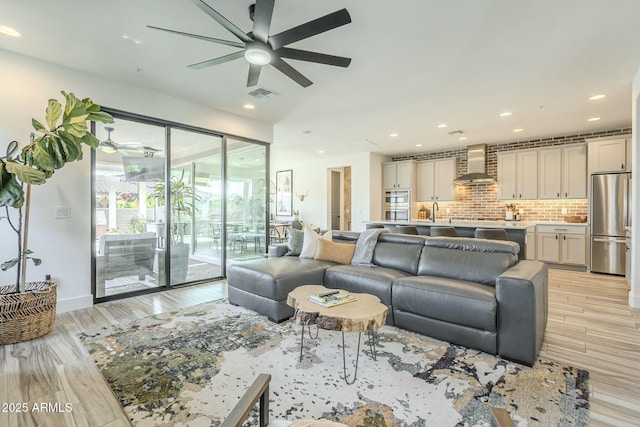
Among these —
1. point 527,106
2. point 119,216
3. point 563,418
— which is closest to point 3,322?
point 119,216

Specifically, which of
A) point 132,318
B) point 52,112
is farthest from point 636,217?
point 52,112

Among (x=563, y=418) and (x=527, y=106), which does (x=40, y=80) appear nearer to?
(x=563, y=418)

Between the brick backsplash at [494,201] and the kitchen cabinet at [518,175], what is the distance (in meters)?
0.19

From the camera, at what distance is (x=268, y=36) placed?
231 centimetres

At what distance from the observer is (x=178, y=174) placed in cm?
457

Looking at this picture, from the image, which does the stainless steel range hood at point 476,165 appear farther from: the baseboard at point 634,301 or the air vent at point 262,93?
the air vent at point 262,93

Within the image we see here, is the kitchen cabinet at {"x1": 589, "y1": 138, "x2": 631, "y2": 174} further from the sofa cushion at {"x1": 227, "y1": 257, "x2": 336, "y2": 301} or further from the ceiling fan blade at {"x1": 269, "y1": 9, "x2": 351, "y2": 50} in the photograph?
the ceiling fan blade at {"x1": 269, "y1": 9, "x2": 351, "y2": 50}

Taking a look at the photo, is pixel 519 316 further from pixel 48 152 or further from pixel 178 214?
pixel 178 214

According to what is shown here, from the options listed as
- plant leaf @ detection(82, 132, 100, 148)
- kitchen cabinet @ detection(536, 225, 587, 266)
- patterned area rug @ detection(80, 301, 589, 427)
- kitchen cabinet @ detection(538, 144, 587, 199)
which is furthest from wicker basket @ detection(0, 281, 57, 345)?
kitchen cabinet @ detection(538, 144, 587, 199)

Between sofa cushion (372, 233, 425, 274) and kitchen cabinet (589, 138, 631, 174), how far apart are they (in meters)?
4.62

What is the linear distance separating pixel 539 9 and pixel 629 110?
3.91m

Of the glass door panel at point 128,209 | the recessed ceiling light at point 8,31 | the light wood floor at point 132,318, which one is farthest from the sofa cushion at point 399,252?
the recessed ceiling light at point 8,31

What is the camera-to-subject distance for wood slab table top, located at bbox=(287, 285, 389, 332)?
78.7 inches

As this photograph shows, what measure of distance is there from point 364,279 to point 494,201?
564 cm
